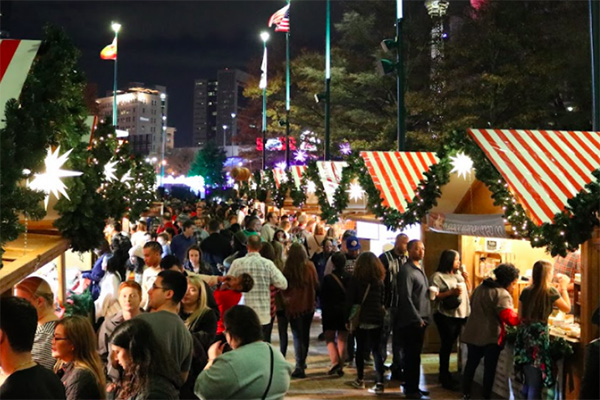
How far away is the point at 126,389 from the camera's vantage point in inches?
164

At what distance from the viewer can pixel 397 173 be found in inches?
494

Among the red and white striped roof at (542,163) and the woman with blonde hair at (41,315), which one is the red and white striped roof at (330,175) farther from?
the woman with blonde hair at (41,315)

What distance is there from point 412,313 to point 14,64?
552cm

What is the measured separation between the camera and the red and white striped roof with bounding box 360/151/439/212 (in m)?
11.6

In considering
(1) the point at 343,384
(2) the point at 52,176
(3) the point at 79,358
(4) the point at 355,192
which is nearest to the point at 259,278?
(1) the point at 343,384

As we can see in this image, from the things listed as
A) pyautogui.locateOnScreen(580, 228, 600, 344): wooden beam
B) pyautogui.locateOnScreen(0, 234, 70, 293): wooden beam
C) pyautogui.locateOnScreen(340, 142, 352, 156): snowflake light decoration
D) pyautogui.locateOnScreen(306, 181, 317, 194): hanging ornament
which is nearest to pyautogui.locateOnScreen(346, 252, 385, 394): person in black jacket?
pyautogui.locateOnScreen(580, 228, 600, 344): wooden beam

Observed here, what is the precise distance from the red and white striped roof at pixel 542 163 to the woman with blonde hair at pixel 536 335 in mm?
733

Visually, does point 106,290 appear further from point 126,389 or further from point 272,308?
point 126,389

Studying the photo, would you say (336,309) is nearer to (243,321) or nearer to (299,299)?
(299,299)

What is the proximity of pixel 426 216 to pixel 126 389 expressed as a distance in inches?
308

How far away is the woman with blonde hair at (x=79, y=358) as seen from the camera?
413 cm

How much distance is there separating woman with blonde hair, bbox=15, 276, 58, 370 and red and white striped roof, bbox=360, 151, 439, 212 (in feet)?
A: 22.4

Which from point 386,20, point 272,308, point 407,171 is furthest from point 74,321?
point 386,20

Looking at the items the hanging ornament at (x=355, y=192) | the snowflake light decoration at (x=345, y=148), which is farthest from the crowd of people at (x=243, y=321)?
the snowflake light decoration at (x=345, y=148)
